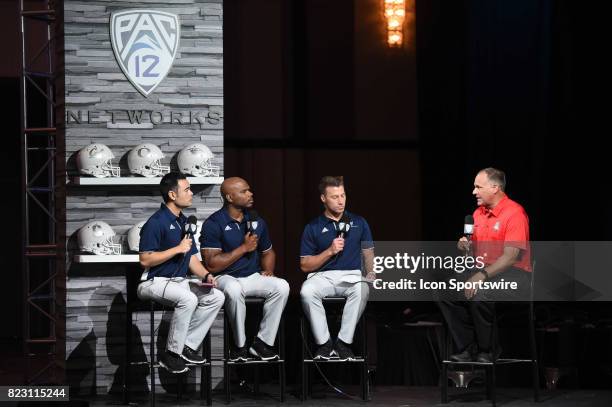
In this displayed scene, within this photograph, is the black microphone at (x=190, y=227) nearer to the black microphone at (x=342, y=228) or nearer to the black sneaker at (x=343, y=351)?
the black microphone at (x=342, y=228)

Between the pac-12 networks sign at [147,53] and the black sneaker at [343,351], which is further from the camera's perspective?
the pac-12 networks sign at [147,53]

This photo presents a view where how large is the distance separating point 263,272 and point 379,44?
4.45 m

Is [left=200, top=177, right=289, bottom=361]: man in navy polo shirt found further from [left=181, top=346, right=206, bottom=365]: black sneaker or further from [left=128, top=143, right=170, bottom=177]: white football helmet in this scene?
[left=128, top=143, right=170, bottom=177]: white football helmet

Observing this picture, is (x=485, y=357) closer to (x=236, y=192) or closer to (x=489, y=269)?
(x=489, y=269)

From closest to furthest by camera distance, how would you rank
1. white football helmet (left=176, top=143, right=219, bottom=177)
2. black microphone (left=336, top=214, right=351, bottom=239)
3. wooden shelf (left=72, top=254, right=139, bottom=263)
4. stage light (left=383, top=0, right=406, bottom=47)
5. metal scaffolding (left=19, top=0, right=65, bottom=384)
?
black microphone (left=336, top=214, right=351, bottom=239) → wooden shelf (left=72, top=254, right=139, bottom=263) → white football helmet (left=176, top=143, right=219, bottom=177) → metal scaffolding (left=19, top=0, right=65, bottom=384) → stage light (left=383, top=0, right=406, bottom=47)

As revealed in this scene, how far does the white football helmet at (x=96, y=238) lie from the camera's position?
655cm

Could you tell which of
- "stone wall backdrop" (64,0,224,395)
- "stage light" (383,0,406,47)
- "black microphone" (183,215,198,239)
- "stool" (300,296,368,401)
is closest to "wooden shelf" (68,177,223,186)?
"stone wall backdrop" (64,0,224,395)

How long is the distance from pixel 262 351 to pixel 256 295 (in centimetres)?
33

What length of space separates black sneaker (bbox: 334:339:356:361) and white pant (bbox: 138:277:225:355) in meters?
0.73

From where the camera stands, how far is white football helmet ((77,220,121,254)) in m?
6.55

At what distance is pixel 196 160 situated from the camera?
669 cm

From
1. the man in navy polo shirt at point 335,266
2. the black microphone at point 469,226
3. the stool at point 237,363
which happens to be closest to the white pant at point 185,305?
the stool at point 237,363

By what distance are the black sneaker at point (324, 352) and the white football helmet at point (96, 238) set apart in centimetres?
140

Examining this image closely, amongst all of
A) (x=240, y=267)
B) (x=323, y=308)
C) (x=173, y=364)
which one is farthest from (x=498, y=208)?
(x=173, y=364)
